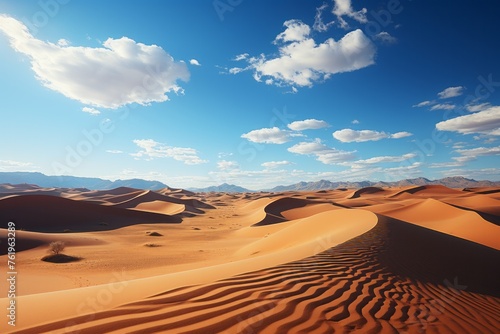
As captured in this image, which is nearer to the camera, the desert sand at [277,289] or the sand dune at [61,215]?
the desert sand at [277,289]

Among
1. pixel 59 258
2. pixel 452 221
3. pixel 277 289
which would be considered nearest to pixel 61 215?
pixel 59 258

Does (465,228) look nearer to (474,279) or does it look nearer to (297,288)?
(474,279)

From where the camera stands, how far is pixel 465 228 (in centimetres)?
1947

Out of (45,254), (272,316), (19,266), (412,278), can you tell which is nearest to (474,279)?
(412,278)

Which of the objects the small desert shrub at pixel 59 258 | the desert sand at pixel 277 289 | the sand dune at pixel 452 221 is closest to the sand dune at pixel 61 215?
the desert sand at pixel 277 289

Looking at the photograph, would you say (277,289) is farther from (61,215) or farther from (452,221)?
(61,215)

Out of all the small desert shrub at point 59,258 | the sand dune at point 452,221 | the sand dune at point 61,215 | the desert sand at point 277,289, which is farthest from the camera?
the sand dune at point 61,215

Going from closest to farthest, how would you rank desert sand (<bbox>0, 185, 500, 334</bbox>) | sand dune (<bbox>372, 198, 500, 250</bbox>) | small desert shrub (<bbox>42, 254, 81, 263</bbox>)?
desert sand (<bbox>0, 185, 500, 334</bbox>), small desert shrub (<bbox>42, 254, 81, 263</bbox>), sand dune (<bbox>372, 198, 500, 250</bbox>)

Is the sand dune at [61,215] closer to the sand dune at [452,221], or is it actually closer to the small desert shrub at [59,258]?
the small desert shrub at [59,258]

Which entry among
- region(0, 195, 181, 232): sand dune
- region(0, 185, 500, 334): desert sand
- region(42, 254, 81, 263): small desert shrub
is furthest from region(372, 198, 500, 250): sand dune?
region(0, 195, 181, 232): sand dune

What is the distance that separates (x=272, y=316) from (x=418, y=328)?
2.06 m

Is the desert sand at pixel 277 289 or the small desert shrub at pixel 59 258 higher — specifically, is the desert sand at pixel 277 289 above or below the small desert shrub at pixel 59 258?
above

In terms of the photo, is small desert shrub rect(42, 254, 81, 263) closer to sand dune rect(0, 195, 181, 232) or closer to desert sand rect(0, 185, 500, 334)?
desert sand rect(0, 185, 500, 334)

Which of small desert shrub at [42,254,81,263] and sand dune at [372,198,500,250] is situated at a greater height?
sand dune at [372,198,500,250]
